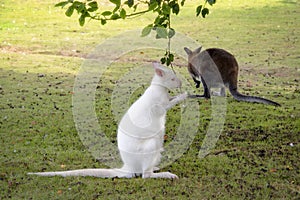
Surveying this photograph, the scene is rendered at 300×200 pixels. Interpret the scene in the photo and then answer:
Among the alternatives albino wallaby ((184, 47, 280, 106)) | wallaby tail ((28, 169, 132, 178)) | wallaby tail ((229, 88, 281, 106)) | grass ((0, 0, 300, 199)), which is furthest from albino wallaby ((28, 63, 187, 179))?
albino wallaby ((184, 47, 280, 106))

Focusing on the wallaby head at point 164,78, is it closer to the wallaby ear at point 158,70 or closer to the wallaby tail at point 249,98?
the wallaby ear at point 158,70

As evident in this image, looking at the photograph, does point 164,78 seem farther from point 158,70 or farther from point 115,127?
point 115,127

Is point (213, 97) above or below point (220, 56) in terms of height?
below

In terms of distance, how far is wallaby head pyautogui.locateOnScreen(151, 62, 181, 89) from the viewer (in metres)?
4.62

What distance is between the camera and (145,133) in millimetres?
4461

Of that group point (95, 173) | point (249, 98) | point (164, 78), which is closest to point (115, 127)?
point (95, 173)

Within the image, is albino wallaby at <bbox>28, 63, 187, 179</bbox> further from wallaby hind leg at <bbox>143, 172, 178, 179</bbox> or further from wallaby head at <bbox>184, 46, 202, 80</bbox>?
wallaby head at <bbox>184, 46, 202, 80</bbox>

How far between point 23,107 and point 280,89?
147 inches

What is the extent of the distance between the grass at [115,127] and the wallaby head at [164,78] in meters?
0.76

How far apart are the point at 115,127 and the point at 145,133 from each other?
188cm

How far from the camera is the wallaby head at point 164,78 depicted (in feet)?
15.1

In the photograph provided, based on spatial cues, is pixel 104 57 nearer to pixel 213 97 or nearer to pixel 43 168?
pixel 213 97

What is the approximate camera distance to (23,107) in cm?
725

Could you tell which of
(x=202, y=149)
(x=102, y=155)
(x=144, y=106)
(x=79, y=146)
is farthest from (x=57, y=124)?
(x=144, y=106)
